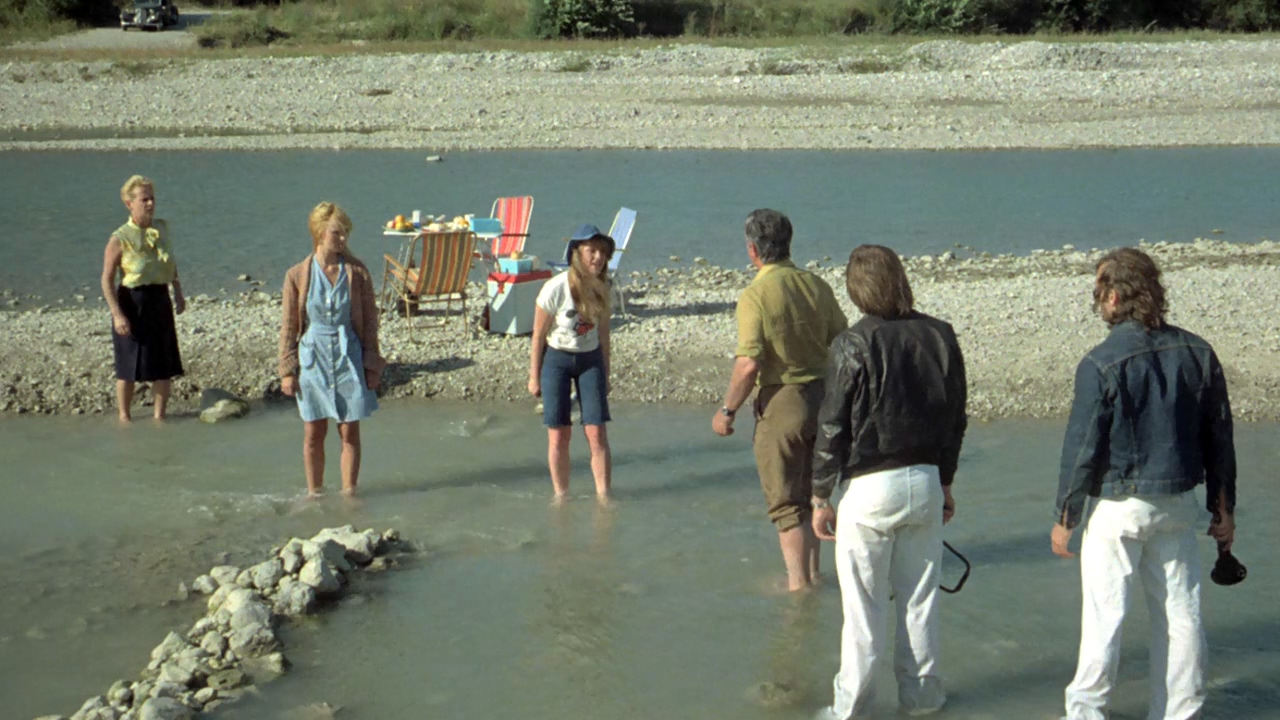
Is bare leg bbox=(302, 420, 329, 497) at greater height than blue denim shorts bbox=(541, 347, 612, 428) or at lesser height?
lesser

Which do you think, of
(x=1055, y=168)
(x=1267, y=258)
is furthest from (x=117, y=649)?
(x=1055, y=168)

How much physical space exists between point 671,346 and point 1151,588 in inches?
277

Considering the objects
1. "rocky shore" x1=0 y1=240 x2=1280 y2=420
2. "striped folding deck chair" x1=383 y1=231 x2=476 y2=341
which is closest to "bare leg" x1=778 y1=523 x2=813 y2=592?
"rocky shore" x1=0 y1=240 x2=1280 y2=420

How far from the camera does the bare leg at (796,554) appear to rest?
6.64 meters

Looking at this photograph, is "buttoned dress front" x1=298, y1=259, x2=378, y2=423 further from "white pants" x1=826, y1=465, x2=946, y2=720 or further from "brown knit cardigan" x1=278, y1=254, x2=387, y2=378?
"white pants" x1=826, y1=465, x2=946, y2=720

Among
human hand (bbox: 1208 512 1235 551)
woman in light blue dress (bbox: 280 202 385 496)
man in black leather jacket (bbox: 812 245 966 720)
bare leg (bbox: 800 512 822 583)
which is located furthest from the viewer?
woman in light blue dress (bbox: 280 202 385 496)

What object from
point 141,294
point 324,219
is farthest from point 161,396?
point 324,219

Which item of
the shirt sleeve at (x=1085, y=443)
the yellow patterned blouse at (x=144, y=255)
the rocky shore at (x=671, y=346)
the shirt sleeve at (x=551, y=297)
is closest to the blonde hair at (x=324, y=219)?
the shirt sleeve at (x=551, y=297)

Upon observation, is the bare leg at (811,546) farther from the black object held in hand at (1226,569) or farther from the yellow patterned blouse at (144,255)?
the yellow patterned blouse at (144,255)

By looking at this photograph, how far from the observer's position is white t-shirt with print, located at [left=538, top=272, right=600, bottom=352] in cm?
760

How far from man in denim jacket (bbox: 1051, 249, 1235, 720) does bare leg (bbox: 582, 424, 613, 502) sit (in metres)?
3.51

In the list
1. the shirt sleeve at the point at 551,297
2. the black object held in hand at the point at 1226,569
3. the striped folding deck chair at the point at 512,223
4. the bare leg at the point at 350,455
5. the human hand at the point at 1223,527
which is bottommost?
the bare leg at the point at 350,455

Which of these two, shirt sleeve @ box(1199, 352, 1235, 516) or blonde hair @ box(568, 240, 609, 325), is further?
blonde hair @ box(568, 240, 609, 325)

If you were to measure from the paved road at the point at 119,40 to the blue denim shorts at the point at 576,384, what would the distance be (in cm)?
3919
